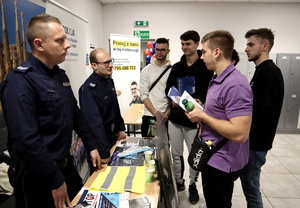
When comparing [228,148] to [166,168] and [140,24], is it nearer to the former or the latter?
[166,168]

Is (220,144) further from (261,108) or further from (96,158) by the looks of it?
(96,158)

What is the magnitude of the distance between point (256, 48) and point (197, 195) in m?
1.77

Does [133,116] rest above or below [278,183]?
above

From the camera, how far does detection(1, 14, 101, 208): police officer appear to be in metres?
1.03

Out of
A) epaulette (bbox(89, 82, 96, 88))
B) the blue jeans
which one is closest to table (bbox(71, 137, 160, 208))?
epaulette (bbox(89, 82, 96, 88))

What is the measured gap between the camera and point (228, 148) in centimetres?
128

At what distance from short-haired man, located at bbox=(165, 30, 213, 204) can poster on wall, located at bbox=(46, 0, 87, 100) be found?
3.92 ft

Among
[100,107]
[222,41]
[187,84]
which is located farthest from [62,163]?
[187,84]

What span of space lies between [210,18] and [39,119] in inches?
214

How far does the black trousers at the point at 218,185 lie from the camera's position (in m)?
1.31

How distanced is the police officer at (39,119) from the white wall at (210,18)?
4.72 meters

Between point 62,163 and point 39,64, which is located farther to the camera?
point 62,163

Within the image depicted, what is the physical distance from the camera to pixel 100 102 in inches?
68.8

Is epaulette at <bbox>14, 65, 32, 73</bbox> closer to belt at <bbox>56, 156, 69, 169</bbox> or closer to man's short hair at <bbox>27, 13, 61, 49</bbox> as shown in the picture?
man's short hair at <bbox>27, 13, 61, 49</bbox>
